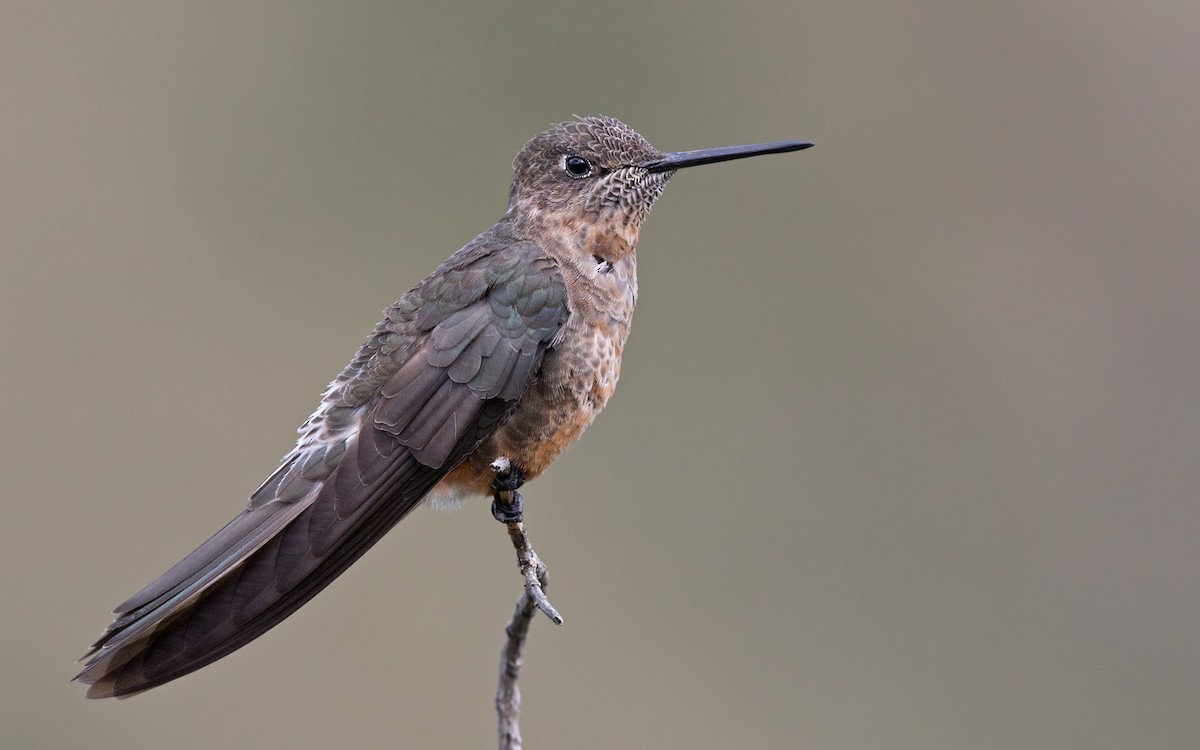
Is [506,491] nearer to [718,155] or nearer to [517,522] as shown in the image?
[517,522]

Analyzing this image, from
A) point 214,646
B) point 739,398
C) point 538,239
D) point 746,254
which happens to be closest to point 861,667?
point 739,398

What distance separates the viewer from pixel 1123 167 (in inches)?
324

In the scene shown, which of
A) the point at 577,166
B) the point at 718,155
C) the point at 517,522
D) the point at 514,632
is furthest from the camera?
the point at 577,166

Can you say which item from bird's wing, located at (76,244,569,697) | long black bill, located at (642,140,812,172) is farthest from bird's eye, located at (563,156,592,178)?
bird's wing, located at (76,244,569,697)

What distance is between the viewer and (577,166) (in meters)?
4.32

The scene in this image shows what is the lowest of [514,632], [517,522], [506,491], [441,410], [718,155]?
[514,632]

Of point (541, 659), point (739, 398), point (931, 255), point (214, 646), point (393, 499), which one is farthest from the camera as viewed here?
point (931, 255)

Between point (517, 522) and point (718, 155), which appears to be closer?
point (517, 522)

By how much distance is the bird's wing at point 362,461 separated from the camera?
334 centimetres

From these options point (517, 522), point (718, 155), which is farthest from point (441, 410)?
point (718, 155)

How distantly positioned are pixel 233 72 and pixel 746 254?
12.2ft

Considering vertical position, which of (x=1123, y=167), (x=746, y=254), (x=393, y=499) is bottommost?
(x=393, y=499)

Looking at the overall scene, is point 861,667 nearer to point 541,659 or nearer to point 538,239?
→ point 541,659

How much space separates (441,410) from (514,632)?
2.24 feet
